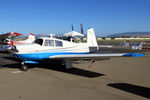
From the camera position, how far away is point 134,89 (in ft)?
16.0

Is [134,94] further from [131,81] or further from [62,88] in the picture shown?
[62,88]

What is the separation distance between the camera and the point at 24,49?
759cm

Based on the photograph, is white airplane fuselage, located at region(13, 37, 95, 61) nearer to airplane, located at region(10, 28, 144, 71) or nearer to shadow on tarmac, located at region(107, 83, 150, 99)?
airplane, located at region(10, 28, 144, 71)

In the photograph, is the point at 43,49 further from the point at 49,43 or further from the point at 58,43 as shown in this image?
the point at 58,43

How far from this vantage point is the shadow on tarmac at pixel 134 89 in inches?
177

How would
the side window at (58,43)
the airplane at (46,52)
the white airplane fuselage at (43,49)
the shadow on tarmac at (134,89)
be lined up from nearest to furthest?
the shadow on tarmac at (134,89)
the airplane at (46,52)
the white airplane fuselage at (43,49)
the side window at (58,43)

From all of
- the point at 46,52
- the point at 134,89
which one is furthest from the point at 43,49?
the point at 134,89

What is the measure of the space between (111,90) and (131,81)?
1.50 metres

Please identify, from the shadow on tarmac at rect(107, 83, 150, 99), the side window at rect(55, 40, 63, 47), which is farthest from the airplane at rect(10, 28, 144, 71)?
the shadow on tarmac at rect(107, 83, 150, 99)

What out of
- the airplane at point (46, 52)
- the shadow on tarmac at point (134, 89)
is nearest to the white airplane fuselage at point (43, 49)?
the airplane at point (46, 52)

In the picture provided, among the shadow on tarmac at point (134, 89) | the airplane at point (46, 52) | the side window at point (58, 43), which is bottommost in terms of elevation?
the shadow on tarmac at point (134, 89)

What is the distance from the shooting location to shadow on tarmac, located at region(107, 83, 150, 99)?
4489 millimetres

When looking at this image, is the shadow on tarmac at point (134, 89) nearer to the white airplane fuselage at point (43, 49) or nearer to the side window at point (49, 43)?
the white airplane fuselage at point (43, 49)

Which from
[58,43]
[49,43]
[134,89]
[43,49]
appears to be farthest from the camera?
[58,43]
